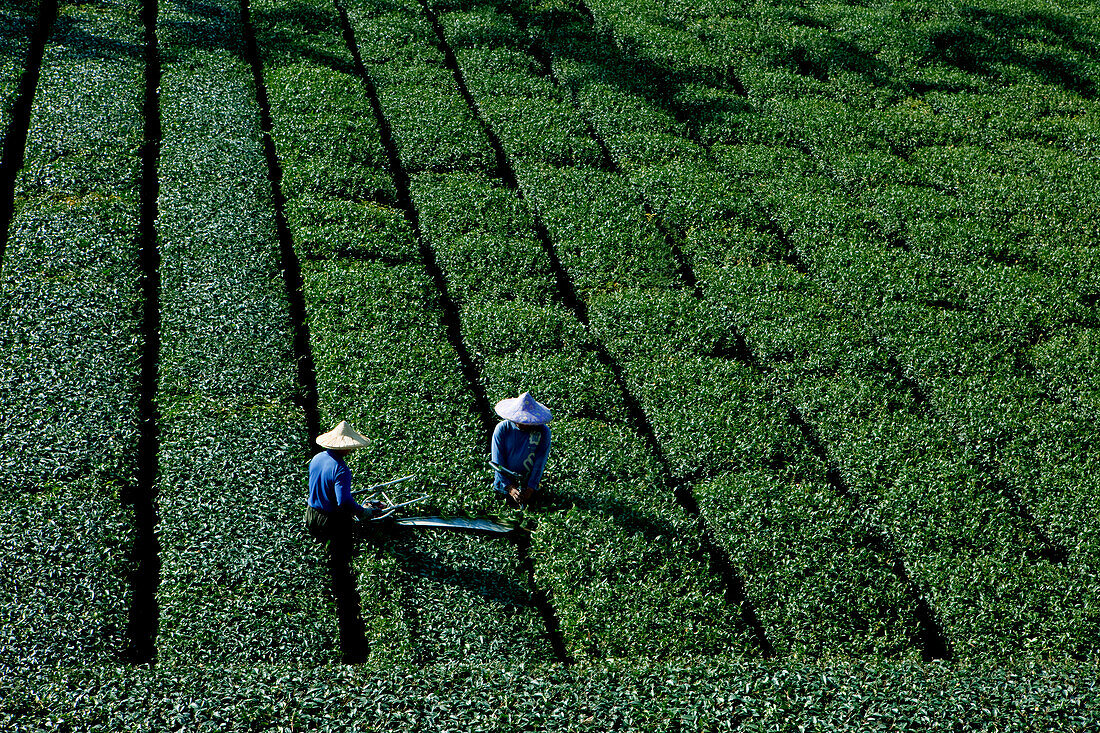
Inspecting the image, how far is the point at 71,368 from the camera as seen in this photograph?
406 inches

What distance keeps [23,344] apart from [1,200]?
146 inches

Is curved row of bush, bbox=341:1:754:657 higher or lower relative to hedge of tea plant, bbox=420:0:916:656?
lower

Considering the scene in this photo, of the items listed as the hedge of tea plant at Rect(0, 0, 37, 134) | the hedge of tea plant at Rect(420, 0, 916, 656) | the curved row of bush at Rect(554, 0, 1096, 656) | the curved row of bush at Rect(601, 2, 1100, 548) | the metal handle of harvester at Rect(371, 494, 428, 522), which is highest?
the curved row of bush at Rect(601, 2, 1100, 548)

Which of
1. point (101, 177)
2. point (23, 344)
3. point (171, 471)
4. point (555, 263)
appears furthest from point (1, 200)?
point (555, 263)

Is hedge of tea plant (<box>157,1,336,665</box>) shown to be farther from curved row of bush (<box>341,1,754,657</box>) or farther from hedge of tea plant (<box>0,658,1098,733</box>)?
curved row of bush (<box>341,1,754,657</box>)

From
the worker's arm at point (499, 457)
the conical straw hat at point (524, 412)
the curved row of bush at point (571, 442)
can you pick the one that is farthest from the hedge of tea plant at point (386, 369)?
Answer: the conical straw hat at point (524, 412)

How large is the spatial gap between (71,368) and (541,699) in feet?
20.8

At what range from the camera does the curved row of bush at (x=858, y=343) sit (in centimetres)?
888

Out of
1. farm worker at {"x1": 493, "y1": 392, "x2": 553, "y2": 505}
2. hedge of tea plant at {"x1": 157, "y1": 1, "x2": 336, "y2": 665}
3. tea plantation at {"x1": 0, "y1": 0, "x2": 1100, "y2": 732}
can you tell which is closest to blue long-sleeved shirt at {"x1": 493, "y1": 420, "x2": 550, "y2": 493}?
farm worker at {"x1": 493, "y1": 392, "x2": 553, "y2": 505}

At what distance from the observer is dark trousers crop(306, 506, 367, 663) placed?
8406 millimetres

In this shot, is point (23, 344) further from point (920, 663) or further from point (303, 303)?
point (920, 663)

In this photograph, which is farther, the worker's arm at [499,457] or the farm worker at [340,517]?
the worker's arm at [499,457]

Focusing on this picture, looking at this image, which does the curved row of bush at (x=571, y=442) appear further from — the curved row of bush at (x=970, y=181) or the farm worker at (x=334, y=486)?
the curved row of bush at (x=970, y=181)

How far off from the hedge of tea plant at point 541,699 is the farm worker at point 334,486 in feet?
4.22
